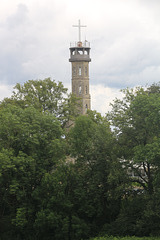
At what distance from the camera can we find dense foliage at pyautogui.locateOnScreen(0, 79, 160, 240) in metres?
37.0

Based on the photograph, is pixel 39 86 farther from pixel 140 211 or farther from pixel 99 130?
pixel 140 211

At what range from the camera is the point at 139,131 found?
123 feet

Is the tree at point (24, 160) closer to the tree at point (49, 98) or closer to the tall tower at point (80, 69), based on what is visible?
the tree at point (49, 98)

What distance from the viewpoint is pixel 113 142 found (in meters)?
40.0

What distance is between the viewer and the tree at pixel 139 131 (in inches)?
1409

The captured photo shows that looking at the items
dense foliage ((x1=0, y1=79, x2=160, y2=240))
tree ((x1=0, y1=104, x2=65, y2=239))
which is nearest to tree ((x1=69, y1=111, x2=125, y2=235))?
dense foliage ((x1=0, y1=79, x2=160, y2=240))

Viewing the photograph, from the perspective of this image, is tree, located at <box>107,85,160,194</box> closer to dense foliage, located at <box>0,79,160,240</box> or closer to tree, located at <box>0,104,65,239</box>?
dense foliage, located at <box>0,79,160,240</box>

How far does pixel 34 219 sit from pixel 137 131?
12486 mm

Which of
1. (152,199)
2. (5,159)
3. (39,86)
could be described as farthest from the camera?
(39,86)

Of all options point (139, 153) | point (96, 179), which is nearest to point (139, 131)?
point (139, 153)

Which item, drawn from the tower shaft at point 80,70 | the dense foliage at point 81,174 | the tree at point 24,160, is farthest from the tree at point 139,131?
the tower shaft at point 80,70

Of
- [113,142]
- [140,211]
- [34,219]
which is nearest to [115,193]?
[140,211]

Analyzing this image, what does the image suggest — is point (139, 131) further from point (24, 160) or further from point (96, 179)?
point (24, 160)

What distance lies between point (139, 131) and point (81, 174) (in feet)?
24.7
